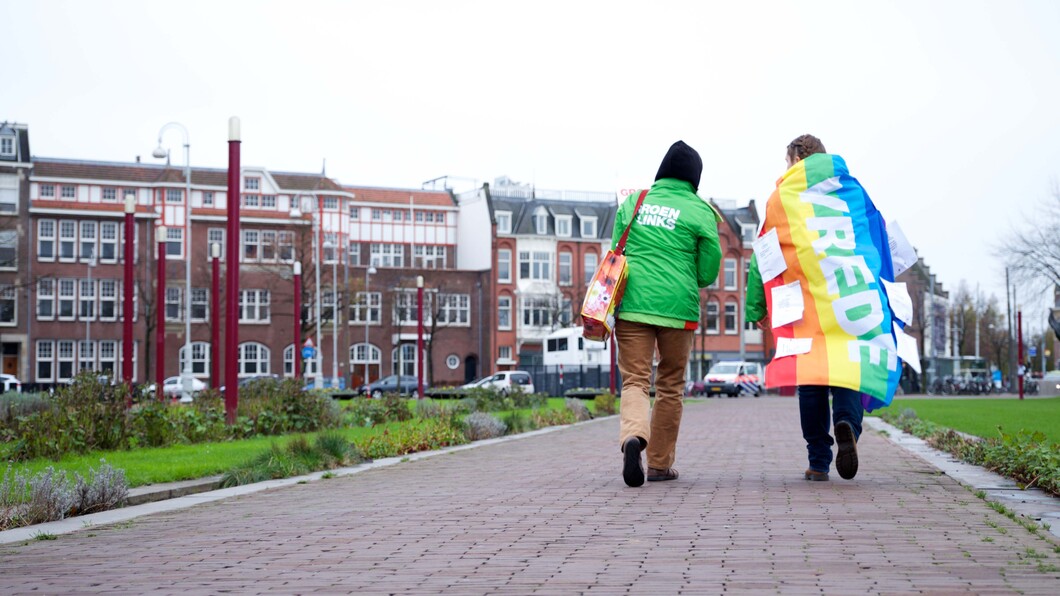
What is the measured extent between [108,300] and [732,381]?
35664 millimetres

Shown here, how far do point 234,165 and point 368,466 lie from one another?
655 centimetres

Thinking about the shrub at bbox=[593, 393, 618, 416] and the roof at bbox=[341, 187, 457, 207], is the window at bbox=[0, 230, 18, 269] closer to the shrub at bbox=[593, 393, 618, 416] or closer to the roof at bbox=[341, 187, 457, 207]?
the roof at bbox=[341, 187, 457, 207]

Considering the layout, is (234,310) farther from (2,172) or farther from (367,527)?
(2,172)

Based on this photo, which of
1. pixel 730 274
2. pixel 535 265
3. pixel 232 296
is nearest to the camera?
pixel 232 296

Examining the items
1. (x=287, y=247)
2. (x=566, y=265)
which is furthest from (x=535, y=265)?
(x=287, y=247)

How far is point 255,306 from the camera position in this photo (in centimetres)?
7625

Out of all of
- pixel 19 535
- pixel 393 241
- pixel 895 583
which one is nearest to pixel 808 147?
pixel 895 583

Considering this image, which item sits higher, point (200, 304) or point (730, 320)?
point (200, 304)

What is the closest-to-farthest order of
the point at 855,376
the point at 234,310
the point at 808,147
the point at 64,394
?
the point at 855,376
the point at 808,147
the point at 64,394
the point at 234,310

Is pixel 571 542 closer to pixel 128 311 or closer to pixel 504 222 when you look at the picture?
pixel 128 311

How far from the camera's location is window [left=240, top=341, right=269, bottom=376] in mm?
75838

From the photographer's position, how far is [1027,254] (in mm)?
53688

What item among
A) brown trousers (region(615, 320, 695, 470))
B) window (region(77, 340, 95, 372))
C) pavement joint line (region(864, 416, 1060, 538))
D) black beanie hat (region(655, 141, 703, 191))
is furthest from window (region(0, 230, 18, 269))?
brown trousers (region(615, 320, 695, 470))

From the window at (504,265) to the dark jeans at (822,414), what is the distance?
75.1m
